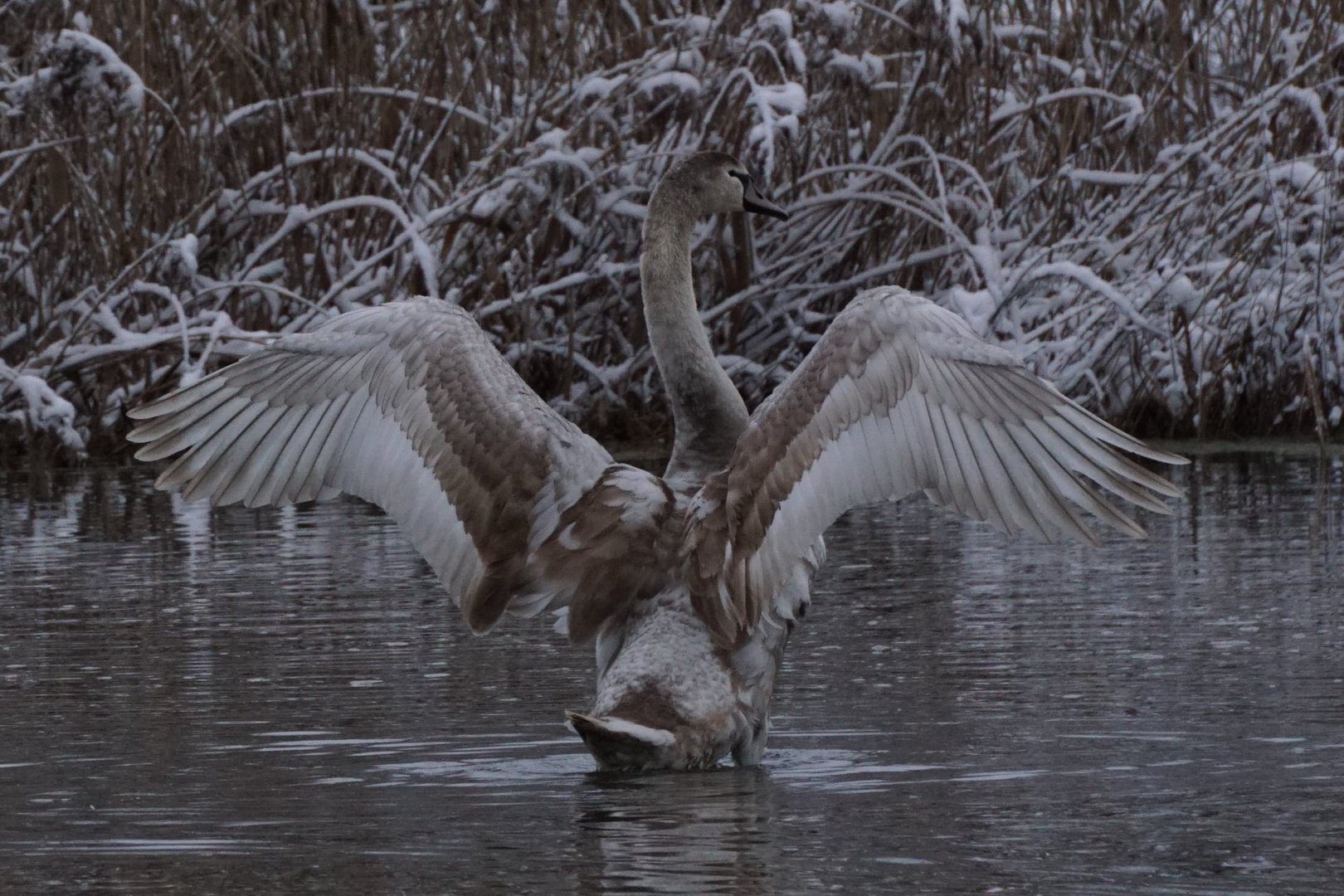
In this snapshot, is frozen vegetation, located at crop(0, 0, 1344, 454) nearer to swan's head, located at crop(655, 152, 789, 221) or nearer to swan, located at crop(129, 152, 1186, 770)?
swan's head, located at crop(655, 152, 789, 221)

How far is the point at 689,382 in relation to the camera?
18.9ft

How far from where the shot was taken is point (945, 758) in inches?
191

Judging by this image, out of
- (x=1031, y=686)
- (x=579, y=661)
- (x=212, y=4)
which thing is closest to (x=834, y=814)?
(x=1031, y=686)

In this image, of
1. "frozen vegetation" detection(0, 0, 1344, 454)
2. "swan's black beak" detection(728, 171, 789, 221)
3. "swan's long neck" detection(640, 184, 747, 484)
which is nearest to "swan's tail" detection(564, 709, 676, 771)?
"swan's long neck" detection(640, 184, 747, 484)

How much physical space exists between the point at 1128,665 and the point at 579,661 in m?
1.41

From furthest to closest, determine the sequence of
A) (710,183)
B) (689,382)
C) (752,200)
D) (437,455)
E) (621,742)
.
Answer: (752,200), (710,183), (689,382), (437,455), (621,742)

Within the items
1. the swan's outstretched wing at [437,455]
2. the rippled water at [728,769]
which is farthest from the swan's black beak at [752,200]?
the swan's outstretched wing at [437,455]

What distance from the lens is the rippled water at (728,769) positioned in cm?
393

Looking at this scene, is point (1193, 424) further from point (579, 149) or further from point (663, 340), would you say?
point (663, 340)

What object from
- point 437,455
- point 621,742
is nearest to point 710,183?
point 437,455

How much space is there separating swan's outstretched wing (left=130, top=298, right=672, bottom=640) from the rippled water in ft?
1.11

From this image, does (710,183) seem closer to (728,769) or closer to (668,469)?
(668,469)

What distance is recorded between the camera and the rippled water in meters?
3.93

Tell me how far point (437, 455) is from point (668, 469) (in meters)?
0.51
